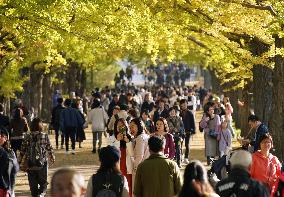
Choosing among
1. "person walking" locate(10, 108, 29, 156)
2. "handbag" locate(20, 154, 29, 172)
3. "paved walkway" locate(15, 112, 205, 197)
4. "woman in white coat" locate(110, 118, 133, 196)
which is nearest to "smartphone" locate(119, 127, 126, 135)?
"woman in white coat" locate(110, 118, 133, 196)

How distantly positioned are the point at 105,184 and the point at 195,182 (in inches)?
90.5

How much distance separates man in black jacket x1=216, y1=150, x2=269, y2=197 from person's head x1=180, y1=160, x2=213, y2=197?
3.60ft

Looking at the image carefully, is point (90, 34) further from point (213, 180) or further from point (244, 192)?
point (244, 192)

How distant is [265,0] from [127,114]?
4.99 m

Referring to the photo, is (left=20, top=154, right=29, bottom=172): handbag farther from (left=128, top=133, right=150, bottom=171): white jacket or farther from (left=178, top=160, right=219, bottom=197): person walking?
(left=178, top=160, right=219, bottom=197): person walking

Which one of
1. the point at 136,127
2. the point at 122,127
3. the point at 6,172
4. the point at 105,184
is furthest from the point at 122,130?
the point at 105,184

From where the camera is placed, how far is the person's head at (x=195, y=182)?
22.4ft

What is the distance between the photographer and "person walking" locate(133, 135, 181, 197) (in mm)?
10008

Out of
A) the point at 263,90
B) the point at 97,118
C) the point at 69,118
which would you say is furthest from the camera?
the point at 69,118

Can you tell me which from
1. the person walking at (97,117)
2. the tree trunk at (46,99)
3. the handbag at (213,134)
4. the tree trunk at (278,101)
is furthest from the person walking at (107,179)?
the tree trunk at (46,99)

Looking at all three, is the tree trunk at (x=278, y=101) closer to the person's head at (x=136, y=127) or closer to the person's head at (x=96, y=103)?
the person's head at (x=96, y=103)

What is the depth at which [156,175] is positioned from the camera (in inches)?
394

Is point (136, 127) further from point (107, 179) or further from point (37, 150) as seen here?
point (107, 179)

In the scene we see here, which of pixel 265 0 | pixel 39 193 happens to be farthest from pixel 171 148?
pixel 265 0
